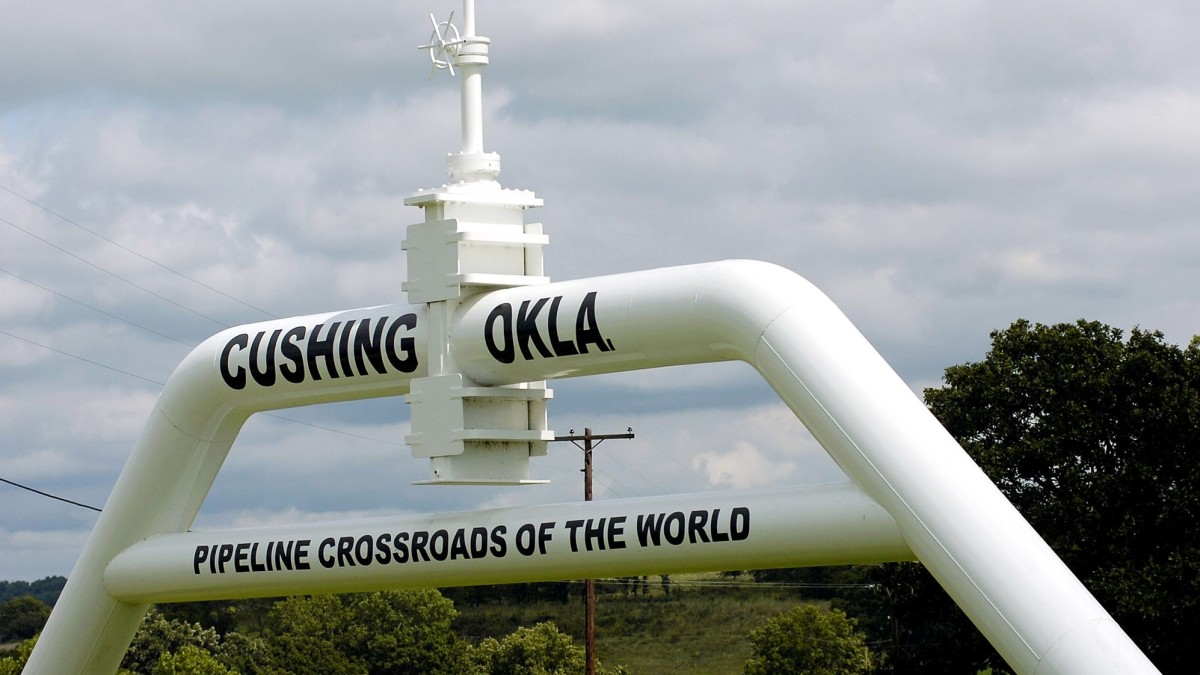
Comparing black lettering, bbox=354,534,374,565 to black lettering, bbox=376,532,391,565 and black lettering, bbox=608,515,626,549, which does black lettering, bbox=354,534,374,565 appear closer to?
black lettering, bbox=376,532,391,565

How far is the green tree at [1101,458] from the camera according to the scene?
3238 cm

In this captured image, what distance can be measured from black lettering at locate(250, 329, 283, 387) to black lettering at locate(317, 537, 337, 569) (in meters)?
1.17

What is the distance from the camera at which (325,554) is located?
41.8ft

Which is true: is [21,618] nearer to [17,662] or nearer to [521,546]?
[17,662]

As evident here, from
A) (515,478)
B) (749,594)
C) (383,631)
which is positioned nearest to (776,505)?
(515,478)

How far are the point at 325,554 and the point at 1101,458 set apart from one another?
24.0 m

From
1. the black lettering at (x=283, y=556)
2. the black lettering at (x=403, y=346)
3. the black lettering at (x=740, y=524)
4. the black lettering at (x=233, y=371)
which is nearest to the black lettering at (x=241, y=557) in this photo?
the black lettering at (x=283, y=556)

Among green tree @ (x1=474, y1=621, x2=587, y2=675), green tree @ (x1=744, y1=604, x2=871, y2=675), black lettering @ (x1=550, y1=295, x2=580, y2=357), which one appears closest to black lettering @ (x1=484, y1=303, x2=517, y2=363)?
black lettering @ (x1=550, y1=295, x2=580, y2=357)

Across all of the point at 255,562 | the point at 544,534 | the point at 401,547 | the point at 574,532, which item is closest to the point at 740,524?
the point at 574,532

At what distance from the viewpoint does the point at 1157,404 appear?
33.8 m

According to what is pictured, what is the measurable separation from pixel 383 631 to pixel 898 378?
5849 centimetres

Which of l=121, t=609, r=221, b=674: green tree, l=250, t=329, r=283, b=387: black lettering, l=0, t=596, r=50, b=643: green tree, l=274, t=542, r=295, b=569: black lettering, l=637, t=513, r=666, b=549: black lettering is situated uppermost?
l=0, t=596, r=50, b=643: green tree

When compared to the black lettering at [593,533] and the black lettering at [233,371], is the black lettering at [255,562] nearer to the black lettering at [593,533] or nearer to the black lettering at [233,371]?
the black lettering at [233,371]

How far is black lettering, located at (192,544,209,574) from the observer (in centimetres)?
1338
